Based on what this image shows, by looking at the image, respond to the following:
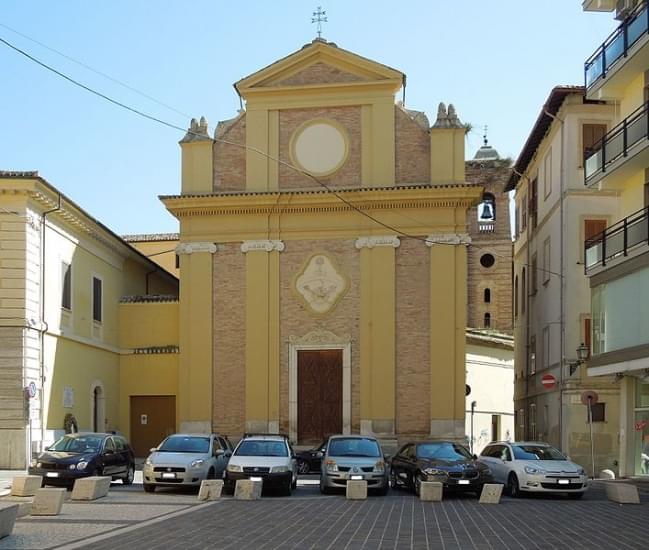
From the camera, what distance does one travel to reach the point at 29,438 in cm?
2903

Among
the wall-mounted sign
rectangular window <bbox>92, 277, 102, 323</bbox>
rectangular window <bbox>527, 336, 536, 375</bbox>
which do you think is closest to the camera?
the wall-mounted sign

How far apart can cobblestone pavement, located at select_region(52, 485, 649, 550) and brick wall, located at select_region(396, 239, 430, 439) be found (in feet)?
37.7

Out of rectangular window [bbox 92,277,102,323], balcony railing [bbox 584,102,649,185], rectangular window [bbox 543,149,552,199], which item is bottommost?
rectangular window [bbox 92,277,102,323]

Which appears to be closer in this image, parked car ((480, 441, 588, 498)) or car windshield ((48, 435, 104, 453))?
parked car ((480, 441, 588, 498))

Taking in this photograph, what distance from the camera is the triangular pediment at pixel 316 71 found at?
34844 millimetres

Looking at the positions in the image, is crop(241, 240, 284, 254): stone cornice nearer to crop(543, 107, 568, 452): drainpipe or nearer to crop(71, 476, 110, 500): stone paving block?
crop(543, 107, 568, 452): drainpipe

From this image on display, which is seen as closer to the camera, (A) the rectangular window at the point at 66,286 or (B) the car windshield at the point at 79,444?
(B) the car windshield at the point at 79,444

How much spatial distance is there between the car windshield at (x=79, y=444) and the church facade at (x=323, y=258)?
395 inches

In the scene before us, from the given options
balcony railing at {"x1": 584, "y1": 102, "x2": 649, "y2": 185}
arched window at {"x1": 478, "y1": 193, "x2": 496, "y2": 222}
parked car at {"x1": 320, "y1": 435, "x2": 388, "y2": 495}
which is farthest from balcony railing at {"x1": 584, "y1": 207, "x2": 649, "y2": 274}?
arched window at {"x1": 478, "y1": 193, "x2": 496, "y2": 222}

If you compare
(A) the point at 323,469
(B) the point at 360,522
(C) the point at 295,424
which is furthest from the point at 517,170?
(B) the point at 360,522

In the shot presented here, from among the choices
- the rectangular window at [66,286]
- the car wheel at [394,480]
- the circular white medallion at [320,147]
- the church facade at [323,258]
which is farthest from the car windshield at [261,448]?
the circular white medallion at [320,147]

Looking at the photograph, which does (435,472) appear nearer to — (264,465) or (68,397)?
(264,465)

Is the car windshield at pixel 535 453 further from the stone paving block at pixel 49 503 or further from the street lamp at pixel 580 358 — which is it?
A: the stone paving block at pixel 49 503

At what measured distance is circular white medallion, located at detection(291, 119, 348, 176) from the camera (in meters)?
35.2
